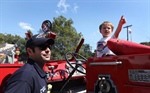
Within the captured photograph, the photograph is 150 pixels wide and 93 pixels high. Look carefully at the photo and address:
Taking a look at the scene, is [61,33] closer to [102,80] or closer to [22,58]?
[22,58]

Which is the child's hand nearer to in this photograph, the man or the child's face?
the child's face

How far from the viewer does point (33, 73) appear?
1475 millimetres

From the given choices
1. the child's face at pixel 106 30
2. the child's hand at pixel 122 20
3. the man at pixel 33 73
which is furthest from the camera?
the child's face at pixel 106 30

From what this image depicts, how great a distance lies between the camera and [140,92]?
2043mm

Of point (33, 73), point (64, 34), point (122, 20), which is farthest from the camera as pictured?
point (64, 34)

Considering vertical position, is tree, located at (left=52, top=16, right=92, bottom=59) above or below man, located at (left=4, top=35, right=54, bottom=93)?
above

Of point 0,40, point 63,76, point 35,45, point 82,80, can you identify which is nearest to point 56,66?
point 63,76

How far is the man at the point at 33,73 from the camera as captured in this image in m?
1.33

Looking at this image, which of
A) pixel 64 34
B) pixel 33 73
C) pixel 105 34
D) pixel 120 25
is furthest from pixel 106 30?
pixel 64 34

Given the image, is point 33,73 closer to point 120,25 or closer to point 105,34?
point 120,25

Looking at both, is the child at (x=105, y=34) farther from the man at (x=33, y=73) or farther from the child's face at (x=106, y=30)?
the man at (x=33, y=73)

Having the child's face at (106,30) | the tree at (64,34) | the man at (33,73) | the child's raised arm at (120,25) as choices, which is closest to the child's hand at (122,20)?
the child's raised arm at (120,25)

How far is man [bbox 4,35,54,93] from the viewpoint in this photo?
133cm

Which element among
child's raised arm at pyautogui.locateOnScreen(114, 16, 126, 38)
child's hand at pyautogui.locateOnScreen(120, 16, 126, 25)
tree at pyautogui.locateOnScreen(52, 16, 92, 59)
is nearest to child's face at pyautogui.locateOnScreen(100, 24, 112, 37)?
child's raised arm at pyautogui.locateOnScreen(114, 16, 126, 38)
